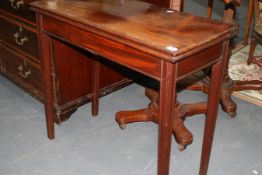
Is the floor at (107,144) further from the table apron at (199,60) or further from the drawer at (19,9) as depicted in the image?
the table apron at (199,60)

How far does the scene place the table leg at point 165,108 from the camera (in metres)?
1.36

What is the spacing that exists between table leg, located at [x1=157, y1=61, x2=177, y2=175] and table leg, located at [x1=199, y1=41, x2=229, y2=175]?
32 cm

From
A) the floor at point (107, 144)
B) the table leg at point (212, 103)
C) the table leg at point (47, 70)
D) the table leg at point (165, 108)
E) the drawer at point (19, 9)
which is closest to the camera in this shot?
the table leg at point (165, 108)

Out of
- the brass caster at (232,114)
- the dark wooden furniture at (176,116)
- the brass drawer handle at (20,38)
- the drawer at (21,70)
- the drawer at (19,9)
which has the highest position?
the drawer at (19,9)

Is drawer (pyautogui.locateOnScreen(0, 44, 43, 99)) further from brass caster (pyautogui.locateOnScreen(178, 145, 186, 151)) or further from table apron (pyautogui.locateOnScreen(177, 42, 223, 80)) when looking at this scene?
table apron (pyautogui.locateOnScreen(177, 42, 223, 80))

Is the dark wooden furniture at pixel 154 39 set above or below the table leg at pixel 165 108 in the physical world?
above

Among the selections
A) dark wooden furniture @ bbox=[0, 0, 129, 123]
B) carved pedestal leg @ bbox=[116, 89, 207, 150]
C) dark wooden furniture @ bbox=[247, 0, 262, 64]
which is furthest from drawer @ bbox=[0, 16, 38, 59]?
dark wooden furniture @ bbox=[247, 0, 262, 64]

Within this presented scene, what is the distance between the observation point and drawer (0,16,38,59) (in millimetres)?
2396

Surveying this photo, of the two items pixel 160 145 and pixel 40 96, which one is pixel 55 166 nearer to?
pixel 40 96

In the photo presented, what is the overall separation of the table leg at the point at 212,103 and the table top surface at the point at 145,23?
6.2 inches

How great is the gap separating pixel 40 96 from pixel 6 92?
50 cm

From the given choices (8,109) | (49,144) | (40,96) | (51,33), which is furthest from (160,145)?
(8,109)

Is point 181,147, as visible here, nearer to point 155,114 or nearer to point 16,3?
point 155,114

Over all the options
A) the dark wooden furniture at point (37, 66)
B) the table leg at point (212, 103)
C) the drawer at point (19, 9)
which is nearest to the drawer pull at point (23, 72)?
the dark wooden furniture at point (37, 66)
